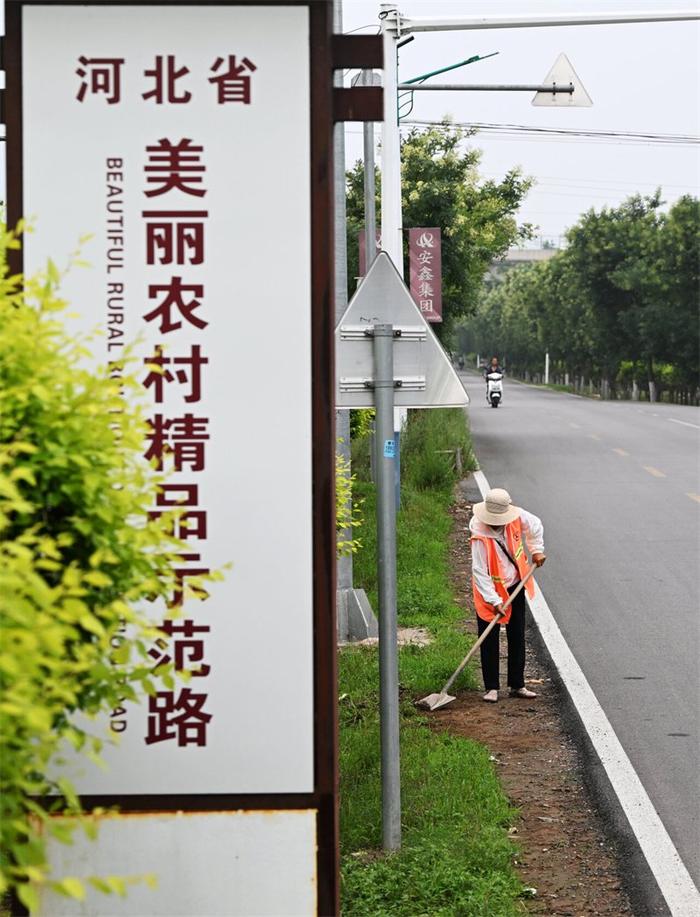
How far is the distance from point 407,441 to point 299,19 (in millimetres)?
16466

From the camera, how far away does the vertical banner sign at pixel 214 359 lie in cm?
464

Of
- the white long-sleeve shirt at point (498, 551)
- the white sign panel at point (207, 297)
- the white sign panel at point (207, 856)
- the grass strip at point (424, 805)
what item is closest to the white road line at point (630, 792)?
the grass strip at point (424, 805)

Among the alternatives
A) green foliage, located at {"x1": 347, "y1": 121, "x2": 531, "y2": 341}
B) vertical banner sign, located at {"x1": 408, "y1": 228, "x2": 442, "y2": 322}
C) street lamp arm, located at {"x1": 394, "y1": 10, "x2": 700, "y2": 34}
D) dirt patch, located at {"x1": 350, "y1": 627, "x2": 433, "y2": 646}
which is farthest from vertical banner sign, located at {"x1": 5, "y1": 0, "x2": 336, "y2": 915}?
green foliage, located at {"x1": 347, "y1": 121, "x2": 531, "y2": 341}

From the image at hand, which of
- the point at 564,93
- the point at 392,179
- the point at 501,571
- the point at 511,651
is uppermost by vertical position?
the point at 564,93

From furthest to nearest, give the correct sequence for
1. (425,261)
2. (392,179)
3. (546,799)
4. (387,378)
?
(425,261)
(392,179)
(546,799)
(387,378)

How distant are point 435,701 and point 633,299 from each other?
5345cm

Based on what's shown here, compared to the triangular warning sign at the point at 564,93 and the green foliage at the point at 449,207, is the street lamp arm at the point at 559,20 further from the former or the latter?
the green foliage at the point at 449,207

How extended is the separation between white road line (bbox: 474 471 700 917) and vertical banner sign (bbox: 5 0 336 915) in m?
2.05

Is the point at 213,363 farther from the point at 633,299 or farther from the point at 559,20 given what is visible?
the point at 633,299

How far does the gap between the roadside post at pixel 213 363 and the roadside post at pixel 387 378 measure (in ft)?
5.85

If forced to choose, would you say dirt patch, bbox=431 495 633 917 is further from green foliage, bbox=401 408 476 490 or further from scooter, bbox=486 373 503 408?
scooter, bbox=486 373 503 408

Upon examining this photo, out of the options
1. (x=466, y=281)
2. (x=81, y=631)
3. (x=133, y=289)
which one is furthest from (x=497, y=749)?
(x=466, y=281)

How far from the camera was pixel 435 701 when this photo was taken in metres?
9.05

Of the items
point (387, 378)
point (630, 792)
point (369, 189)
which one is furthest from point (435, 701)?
point (369, 189)
